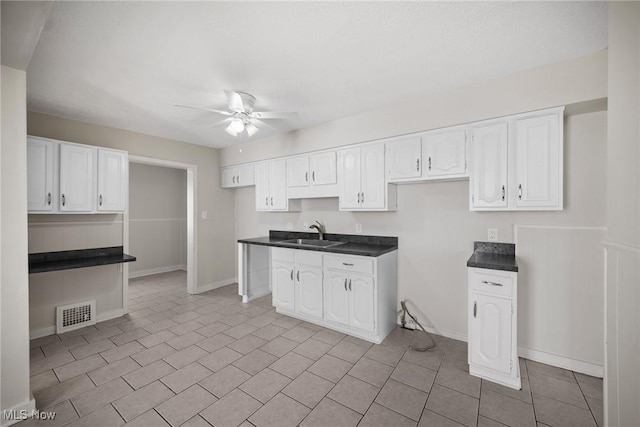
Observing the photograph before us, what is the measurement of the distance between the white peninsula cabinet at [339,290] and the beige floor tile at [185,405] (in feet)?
4.78

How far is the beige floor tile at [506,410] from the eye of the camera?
5.75 ft

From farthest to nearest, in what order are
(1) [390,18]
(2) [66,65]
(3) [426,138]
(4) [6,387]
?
(3) [426,138] < (2) [66,65] < (4) [6,387] < (1) [390,18]

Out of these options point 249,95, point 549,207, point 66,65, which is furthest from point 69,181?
point 549,207

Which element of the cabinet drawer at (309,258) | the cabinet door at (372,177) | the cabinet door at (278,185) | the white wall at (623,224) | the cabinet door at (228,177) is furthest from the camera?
the cabinet door at (228,177)

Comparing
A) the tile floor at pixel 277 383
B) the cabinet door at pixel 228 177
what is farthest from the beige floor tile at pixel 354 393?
the cabinet door at pixel 228 177

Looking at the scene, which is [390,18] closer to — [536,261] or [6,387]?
[536,261]

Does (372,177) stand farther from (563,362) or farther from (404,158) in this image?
(563,362)

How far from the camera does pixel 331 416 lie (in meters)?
1.81

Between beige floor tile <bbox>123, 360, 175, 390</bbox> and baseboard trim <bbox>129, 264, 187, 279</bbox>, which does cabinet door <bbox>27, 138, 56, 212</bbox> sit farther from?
baseboard trim <bbox>129, 264, 187, 279</bbox>

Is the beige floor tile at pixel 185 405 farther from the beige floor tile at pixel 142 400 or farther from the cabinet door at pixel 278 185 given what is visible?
the cabinet door at pixel 278 185

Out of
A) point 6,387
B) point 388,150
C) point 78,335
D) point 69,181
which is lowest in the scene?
point 78,335

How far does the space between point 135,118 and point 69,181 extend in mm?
1003

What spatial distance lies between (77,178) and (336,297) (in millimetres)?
3218

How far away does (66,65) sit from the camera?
213 centimetres
